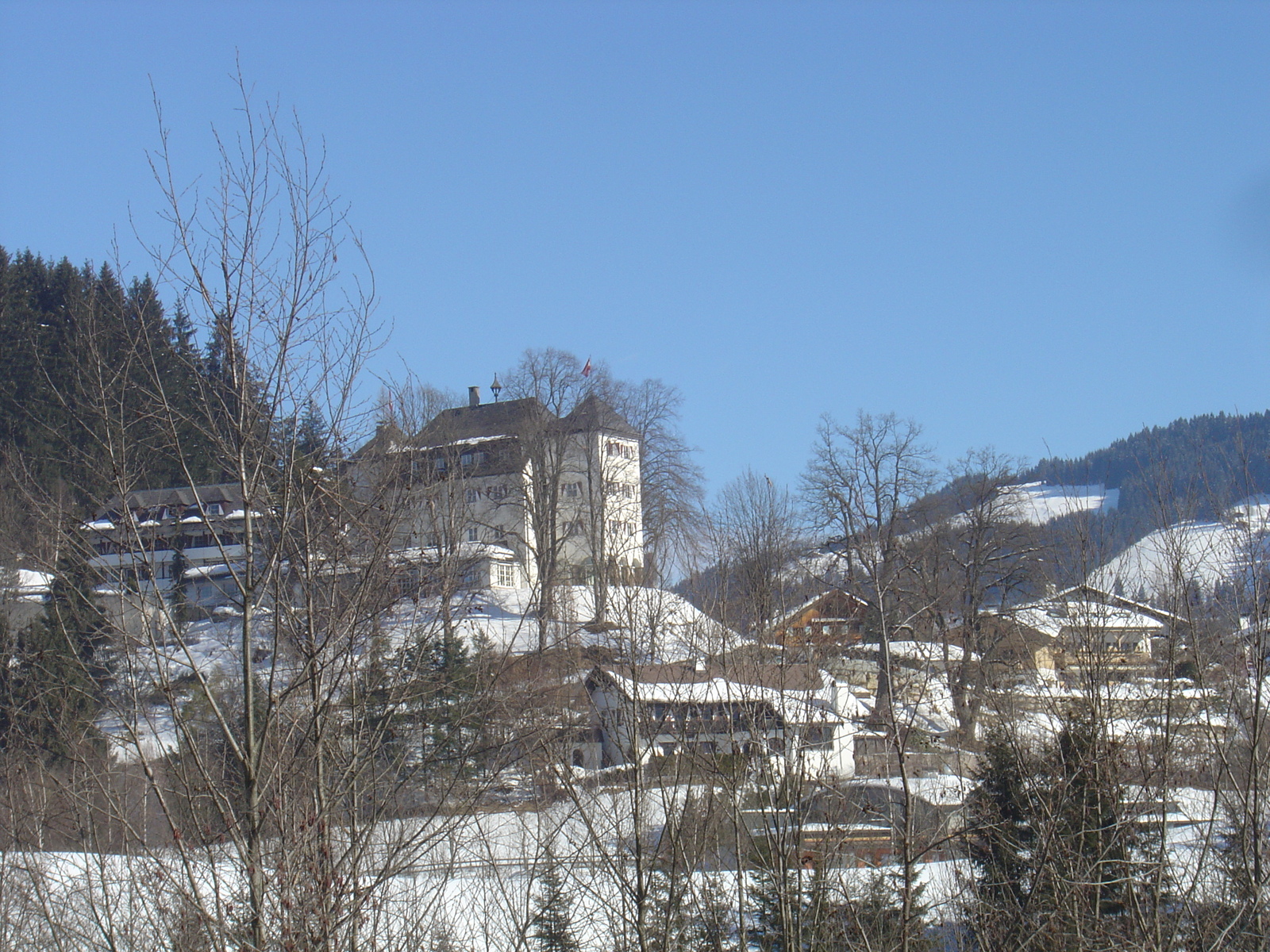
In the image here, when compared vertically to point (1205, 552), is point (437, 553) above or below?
above

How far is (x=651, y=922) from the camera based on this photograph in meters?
10.8

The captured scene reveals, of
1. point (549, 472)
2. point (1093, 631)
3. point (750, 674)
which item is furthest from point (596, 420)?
point (1093, 631)

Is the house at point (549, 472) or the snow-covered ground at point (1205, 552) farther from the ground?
the house at point (549, 472)

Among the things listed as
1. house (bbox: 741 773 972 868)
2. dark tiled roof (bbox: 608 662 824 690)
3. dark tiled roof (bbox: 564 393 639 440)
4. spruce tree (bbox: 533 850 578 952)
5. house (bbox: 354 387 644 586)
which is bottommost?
spruce tree (bbox: 533 850 578 952)

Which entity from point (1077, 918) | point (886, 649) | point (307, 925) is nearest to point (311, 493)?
point (307, 925)

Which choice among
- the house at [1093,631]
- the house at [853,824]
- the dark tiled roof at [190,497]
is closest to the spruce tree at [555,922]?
the house at [853,824]

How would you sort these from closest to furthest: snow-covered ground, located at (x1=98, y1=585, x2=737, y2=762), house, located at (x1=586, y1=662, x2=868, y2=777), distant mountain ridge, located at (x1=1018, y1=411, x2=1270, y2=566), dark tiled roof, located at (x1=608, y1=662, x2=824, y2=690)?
snow-covered ground, located at (x1=98, y1=585, x2=737, y2=762)
house, located at (x1=586, y1=662, x2=868, y2=777)
dark tiled roof, located at (x1=608, y1=662, x2=824, y2=690)
distant mountain ridge, located at (x1=1018, y1=411, x2=1270, y2=566)

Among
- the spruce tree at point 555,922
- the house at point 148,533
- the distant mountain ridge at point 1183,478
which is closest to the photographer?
the house at point 148,533

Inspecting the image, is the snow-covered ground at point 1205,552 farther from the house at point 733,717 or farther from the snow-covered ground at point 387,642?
the snow-covered ground at point 387,642

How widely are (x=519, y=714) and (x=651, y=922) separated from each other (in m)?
3.01

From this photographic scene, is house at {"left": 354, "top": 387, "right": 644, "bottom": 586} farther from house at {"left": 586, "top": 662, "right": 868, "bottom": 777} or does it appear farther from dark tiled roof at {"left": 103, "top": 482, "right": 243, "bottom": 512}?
dark tiled roof at {"left": 103, "top": 482, "right": 243, "bottom": 512}

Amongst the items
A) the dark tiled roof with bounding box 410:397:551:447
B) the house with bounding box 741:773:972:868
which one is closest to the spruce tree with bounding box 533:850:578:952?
the house with bounding box 741:773:972:868

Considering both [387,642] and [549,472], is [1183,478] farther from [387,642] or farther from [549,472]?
[549,472]

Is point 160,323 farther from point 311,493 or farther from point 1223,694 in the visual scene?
point 1223,694
